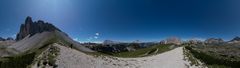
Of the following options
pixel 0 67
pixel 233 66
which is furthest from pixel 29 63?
pixel 233 66

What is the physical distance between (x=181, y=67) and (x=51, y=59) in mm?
23451

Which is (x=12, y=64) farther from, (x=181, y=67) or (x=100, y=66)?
(x=181, y=67)

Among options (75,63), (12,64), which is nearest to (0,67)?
(12,64)

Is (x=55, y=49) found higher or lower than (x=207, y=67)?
higher

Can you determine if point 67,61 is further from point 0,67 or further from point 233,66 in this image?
point 233,66

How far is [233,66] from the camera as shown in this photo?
195 ft

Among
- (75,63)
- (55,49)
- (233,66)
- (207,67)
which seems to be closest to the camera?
(75,63)

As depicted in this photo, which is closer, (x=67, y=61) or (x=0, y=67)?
(x=0, y=67)

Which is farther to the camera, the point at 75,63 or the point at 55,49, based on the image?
the point at 55,49

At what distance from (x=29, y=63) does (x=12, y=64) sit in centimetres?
267

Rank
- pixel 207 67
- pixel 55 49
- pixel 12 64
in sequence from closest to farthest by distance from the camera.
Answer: pixel 12 64 < pixel 207 67 < pixel 55 49

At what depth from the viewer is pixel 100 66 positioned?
48.2m

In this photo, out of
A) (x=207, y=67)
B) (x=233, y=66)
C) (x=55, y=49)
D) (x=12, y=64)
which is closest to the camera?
(x=12, y=64)

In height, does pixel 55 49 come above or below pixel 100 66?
above
